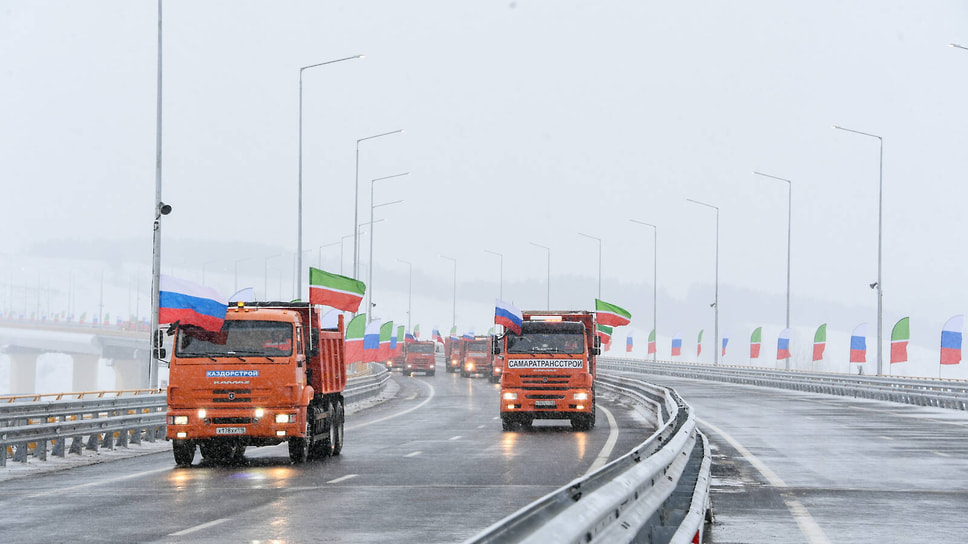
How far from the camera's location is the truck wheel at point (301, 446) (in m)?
22.0

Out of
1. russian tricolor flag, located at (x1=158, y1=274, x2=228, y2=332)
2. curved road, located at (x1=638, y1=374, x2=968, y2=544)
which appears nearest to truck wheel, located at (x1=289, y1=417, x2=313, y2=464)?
russian tricolor flag, located at (x1=158, y1=274, x2=228, y2=332)

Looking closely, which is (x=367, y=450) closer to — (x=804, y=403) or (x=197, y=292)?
(x=197, y=292)

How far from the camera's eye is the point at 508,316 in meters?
31.8

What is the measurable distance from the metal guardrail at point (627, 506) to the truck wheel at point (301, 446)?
8609 millimetres

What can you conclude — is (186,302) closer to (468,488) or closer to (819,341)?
(468,488)

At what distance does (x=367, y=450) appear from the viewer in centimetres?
2575

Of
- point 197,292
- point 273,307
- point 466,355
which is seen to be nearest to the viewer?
point 197,292

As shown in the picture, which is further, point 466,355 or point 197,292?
point 466,355

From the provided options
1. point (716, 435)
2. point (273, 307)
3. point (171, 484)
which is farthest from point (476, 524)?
point (716, 435)

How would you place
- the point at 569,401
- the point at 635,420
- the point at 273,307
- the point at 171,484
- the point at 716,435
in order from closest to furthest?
the point at 171,484 < the point at 273,307 < the point at 716,435 < the point at 569,401 < the point at 635,420

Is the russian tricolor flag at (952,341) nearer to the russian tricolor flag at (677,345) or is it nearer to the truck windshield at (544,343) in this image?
the truck windshield at (544,343)

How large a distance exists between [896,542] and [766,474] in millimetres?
7205

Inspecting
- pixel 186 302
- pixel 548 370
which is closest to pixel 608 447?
pixel 548 370

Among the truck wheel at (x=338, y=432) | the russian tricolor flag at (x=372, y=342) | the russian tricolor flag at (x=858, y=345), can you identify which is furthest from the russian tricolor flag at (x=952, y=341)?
the truck wheel at (x=338, y=432)
